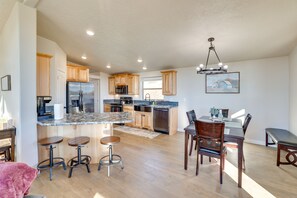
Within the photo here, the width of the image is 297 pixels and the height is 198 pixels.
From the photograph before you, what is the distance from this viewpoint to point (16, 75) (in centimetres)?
229

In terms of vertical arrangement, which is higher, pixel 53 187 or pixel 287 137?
pixel 287 137

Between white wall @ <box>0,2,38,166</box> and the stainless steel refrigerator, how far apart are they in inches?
79.4

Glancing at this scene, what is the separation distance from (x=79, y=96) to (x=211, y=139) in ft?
14.6

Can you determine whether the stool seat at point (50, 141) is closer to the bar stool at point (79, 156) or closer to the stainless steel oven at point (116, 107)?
the bar stool at point (79, 156)

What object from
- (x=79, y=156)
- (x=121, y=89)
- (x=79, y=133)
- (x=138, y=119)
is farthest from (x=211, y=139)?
(x=121, y=89)

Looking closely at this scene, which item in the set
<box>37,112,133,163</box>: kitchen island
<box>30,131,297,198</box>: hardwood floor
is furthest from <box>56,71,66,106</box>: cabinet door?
<box>30,131,297,198</box>: hardwood floor

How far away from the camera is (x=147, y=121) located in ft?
17.5

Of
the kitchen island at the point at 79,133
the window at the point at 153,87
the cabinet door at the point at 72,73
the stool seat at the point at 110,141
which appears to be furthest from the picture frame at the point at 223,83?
the cabinet door at the point at 72,73

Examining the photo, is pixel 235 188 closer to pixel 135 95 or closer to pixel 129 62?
pixel 129 62

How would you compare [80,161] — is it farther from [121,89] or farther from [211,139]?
[121,89]

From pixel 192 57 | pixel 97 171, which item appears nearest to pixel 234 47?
pixel 192 57

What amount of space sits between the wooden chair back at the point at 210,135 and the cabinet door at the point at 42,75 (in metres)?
2.91

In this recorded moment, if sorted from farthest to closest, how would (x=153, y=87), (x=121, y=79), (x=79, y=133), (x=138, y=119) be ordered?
(x=121, y=79) < (x=153, y=87) < (x=138, y=119) < (x=79, y=133)

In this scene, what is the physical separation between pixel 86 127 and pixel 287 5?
371cm
